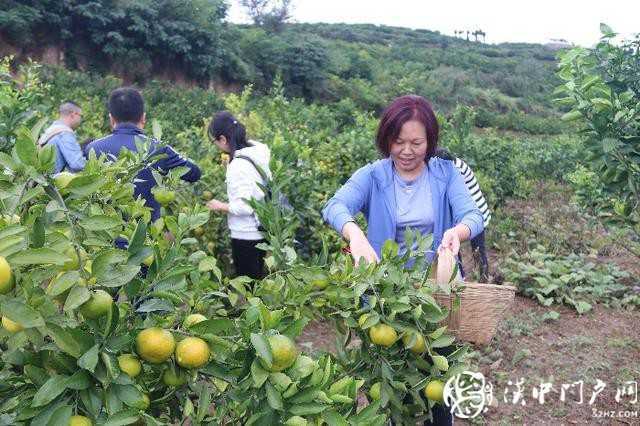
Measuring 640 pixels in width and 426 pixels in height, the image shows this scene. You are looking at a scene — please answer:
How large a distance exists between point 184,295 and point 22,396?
33 centimetres

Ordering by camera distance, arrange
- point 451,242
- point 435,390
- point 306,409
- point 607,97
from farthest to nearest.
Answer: point 607,97, point 451,242, point 435,390, point 306,409

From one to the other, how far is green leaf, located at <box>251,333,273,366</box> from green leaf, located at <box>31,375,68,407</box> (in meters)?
0.27

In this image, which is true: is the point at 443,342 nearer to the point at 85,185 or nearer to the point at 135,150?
the point at 85,185

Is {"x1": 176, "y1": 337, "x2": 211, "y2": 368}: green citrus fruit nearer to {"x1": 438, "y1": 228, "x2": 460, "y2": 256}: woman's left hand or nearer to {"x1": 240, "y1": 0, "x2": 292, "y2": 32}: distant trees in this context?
{"x1": 438, "y1": 228, "x2": 460, "y2": 256}: woman's left hand

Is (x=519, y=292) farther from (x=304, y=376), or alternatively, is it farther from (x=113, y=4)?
(x=113, y=4)

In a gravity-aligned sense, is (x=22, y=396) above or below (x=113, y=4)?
below

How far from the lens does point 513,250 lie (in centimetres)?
574

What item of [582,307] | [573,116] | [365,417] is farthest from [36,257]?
[582,307]

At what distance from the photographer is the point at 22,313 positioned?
73cm

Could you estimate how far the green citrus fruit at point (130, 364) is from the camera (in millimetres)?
913

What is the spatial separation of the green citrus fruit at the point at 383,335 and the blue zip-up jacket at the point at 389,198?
0.66m

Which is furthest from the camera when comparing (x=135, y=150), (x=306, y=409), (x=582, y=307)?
(x=582, y=307)

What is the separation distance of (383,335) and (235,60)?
2442cm

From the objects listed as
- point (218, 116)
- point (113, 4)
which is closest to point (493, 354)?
point (218, 116)
